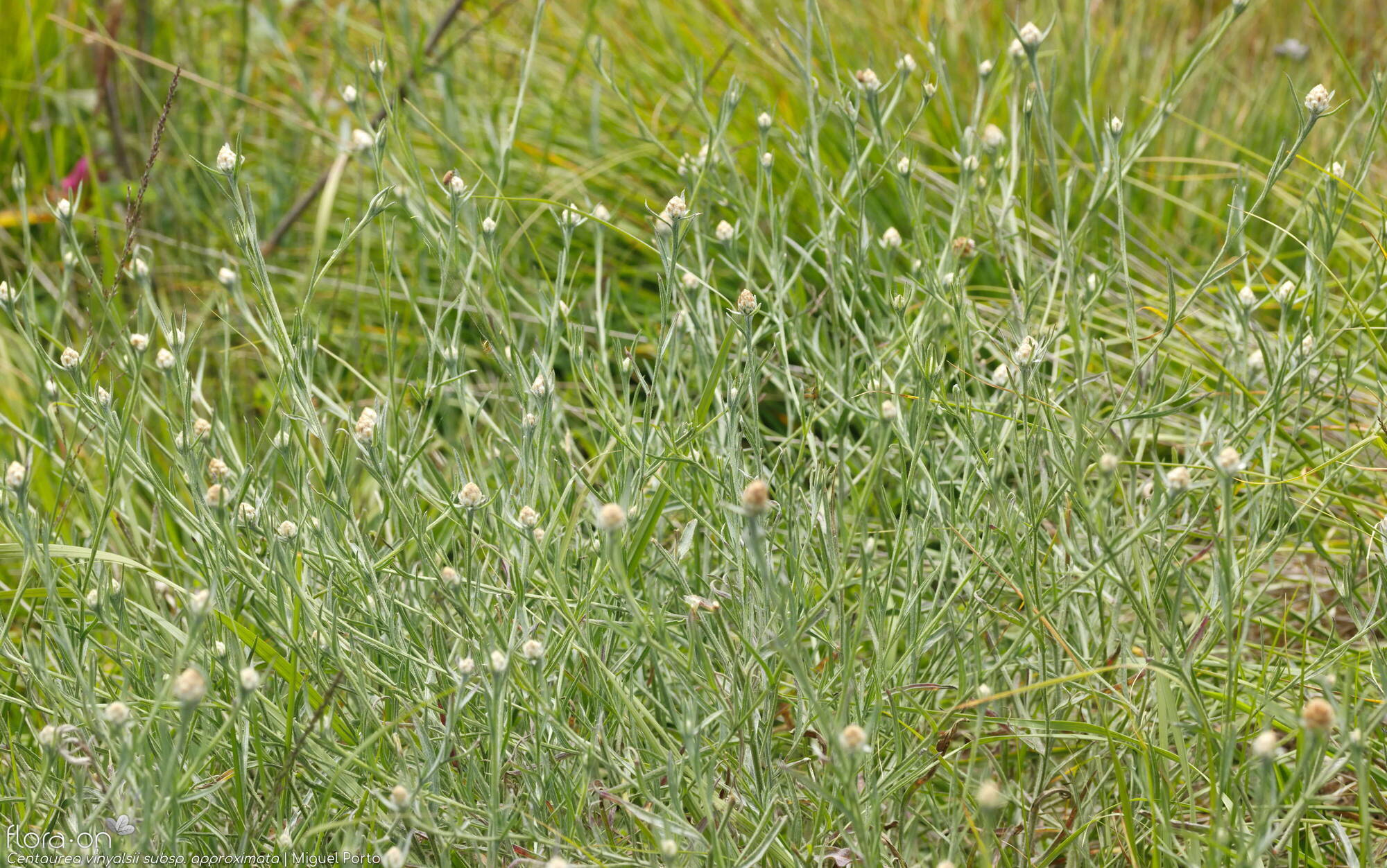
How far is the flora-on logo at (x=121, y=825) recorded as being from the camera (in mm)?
1104

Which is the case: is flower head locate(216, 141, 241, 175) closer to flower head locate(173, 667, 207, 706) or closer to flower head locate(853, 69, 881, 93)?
flower head locate(173, 667, 207, 706)

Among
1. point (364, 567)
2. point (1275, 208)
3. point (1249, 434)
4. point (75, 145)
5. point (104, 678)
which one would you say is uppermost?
point (1275, 208)

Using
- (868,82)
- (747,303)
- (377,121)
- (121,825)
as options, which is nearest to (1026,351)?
(747,303)

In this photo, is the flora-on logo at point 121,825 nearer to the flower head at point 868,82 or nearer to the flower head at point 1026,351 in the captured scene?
the flower head at point 1026,351

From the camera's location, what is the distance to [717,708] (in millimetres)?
1397

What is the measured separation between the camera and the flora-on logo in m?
1.10

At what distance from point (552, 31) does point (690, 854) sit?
11.6ft

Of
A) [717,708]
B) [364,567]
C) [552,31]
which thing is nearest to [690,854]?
[717,708]

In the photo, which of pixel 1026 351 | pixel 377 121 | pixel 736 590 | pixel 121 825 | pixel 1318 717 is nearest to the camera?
pixel 1318 717

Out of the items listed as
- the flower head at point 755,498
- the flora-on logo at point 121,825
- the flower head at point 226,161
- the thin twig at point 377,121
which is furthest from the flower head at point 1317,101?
the thin twig at point 377,121

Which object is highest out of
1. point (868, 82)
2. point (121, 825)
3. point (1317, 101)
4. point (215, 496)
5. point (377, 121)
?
point (1317, 101)

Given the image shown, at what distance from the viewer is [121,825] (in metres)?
1.12

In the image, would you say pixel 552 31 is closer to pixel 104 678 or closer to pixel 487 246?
pixel 487 246

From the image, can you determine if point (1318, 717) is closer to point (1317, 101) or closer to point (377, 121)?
point (1317, 101)
